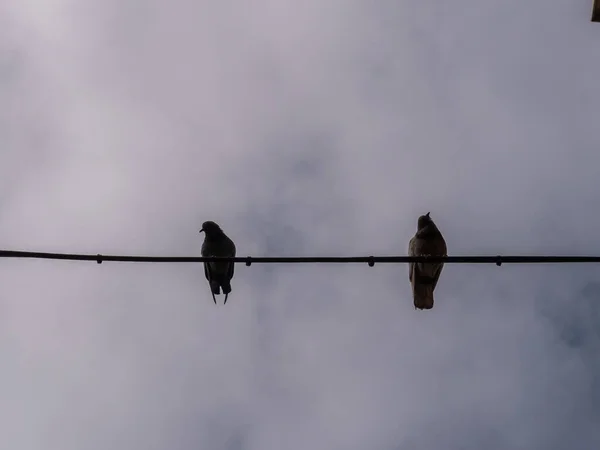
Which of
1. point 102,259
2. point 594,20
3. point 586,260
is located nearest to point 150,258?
point 102,259

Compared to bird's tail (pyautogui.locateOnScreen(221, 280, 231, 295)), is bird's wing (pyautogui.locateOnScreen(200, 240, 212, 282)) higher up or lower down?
higher up

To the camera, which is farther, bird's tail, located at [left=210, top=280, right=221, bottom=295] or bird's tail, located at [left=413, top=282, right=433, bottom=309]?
bird's tail, located at [left=210, top=280, right=221, bottom=295]

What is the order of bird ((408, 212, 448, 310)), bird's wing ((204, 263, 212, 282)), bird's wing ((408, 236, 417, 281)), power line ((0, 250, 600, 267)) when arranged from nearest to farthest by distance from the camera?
power line ((0, 250, 600, 267)), bird ((408, 212, 448, 310)), bird's wing ((408, 236, 417, 281)), bird's wing ((204, 263, 212, 282))

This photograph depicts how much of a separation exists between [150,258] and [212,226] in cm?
691

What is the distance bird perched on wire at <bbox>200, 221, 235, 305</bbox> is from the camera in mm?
11398

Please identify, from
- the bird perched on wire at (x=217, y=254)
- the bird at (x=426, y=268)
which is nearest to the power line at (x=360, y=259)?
the bird at (x=426, y=268)

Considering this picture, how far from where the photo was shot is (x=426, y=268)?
9555mm

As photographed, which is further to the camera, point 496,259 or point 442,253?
point 442,253

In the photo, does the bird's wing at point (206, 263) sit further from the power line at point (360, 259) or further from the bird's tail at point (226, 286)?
the power line at point (360, 259)

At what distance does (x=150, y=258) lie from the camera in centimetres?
457

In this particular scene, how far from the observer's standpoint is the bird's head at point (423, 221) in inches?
387

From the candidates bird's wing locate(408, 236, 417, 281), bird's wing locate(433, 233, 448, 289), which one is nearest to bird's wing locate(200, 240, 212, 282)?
bird's wing locate(408, 236, 417, 281)

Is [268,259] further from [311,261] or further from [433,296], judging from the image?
[433,296]

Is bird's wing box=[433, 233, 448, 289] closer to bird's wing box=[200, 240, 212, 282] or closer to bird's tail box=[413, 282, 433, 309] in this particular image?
bird's tail box=[413, 282, 433, 309]
